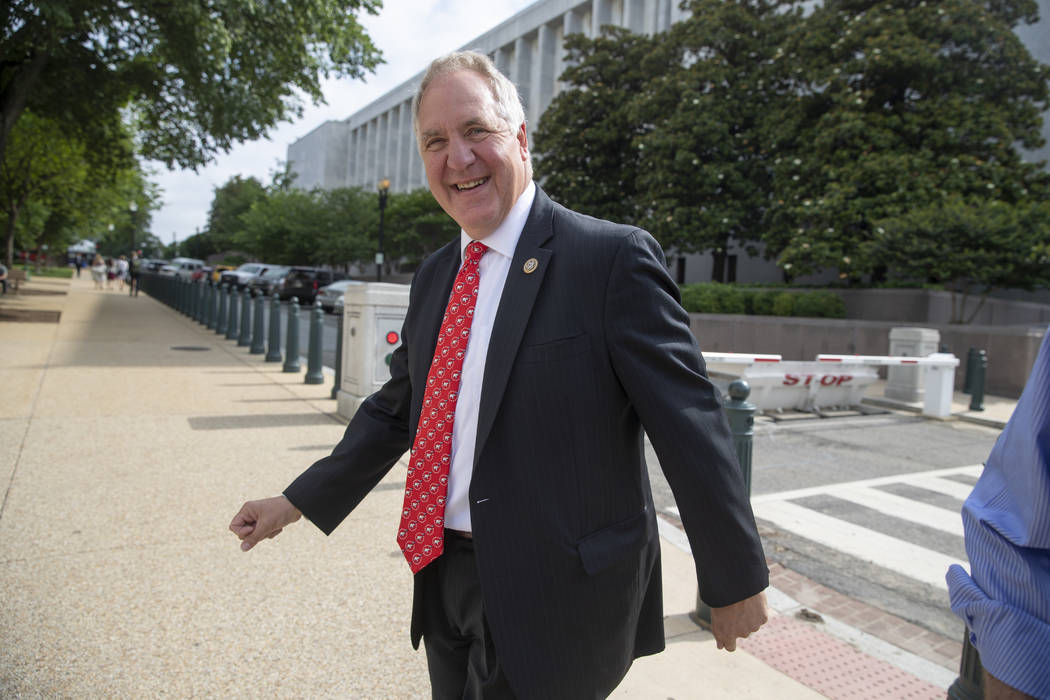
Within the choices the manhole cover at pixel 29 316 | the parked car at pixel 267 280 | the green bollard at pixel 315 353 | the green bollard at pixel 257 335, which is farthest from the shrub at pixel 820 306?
the parked car at pixel 267 280

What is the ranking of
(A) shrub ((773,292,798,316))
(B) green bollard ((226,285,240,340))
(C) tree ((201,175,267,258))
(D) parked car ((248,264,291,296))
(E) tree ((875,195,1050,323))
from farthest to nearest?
1. (C) tree ((201,175,267,258))
2. (D) parked car ((248,264,291,296))
3. (A) shrub ((773,292,798,316))
4. (B) green bollard ((226,285,240,340))
5. (E) tree ((875,195,1050,323))

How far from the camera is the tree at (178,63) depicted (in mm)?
13695

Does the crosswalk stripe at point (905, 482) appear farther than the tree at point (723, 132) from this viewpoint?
No

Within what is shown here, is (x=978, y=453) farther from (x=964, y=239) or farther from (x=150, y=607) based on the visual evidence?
(x=150, y=607)

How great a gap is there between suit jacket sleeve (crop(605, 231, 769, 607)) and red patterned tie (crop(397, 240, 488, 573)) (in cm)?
39

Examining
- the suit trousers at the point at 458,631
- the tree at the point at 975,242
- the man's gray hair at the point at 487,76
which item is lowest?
the suit trousers at the point at 458,631

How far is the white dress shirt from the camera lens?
67.5 inches

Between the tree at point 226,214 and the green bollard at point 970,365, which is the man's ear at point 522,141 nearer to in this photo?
the green bollard at point 970,365

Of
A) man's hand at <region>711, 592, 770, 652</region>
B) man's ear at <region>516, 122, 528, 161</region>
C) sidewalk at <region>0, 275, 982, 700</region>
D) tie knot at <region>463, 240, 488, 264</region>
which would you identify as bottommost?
sidewalk at <region>0, 275, 982, 700</region>

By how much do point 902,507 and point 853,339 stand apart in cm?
1150

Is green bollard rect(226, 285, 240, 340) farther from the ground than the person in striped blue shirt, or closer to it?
closer to it

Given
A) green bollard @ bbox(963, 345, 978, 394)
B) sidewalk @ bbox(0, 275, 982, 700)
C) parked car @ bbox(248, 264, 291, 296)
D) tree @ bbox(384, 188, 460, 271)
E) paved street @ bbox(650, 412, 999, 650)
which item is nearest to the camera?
sidewalk @ bbox(0, 275, 982, 700)

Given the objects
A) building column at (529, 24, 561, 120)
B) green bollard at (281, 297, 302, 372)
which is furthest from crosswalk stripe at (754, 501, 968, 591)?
building column at (529, 24, 561, 120)

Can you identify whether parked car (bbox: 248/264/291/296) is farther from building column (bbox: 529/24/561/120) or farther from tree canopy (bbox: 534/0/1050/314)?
building column (bbox: 529/24/561/120)
